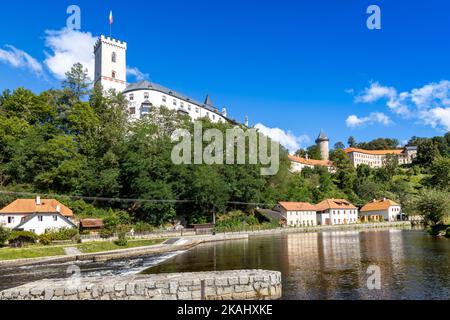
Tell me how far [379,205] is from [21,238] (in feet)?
300

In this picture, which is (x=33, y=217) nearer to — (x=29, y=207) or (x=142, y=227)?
(x=29, y=207)

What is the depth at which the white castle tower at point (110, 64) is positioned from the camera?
9762cm

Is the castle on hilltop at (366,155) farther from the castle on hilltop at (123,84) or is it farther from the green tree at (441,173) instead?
the castle on hilltop at (123,84)

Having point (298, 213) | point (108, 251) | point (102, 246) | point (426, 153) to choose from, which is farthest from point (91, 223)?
point (426, 153)

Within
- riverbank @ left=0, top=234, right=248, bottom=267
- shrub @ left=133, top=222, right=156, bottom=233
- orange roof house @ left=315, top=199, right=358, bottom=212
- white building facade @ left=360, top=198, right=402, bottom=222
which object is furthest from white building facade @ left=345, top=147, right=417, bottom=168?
riverbank @ left=0, top=234, right=248, bottom=267

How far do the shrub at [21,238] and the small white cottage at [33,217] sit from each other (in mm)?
5595

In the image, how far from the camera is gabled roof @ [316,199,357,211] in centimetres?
9881

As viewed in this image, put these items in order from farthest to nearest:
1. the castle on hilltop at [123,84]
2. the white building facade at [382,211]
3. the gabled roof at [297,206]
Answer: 1. the white building facade at [382,211]
2. the castle on hilltop at [123,84]
3. the gabled roof at [297,206]

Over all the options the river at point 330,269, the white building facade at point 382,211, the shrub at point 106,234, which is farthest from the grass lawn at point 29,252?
the white building facade at point 382,211

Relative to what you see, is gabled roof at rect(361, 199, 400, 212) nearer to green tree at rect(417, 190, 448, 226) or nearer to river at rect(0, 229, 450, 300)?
green tree at rect(417, 190, 448, 226)

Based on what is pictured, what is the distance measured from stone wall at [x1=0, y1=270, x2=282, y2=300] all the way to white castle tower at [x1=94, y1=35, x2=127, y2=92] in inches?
3380
